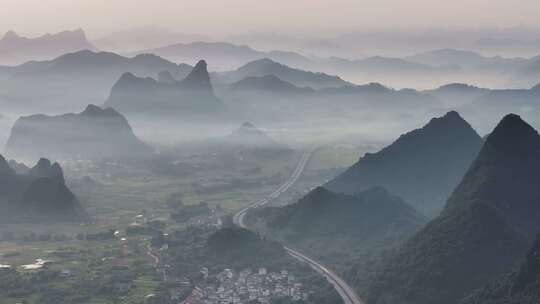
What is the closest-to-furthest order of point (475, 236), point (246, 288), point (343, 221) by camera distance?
point (475, 236), point (246, 288), point (343, 221)

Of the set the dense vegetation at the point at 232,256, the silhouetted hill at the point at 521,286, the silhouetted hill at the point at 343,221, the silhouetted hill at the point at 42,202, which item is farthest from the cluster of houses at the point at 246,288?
the silhouetted hill at the point at 42,202

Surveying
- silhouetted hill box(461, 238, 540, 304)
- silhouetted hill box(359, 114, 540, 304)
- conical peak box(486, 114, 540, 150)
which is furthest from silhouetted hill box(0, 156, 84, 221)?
silhouetted hill box(461, 238, 540, 304)

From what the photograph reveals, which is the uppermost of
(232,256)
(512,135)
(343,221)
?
(512,135)

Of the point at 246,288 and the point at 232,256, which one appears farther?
the point at 232,256

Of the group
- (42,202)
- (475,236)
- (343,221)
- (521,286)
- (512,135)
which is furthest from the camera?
(42,202)

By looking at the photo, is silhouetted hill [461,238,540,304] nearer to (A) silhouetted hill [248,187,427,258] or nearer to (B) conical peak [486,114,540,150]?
(B) conical peak [486,114,540,150]

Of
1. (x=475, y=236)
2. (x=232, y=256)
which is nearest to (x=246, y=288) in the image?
(x=232, y=256)

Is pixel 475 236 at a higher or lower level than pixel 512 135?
lower

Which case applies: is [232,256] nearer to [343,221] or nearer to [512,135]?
[343,221]
